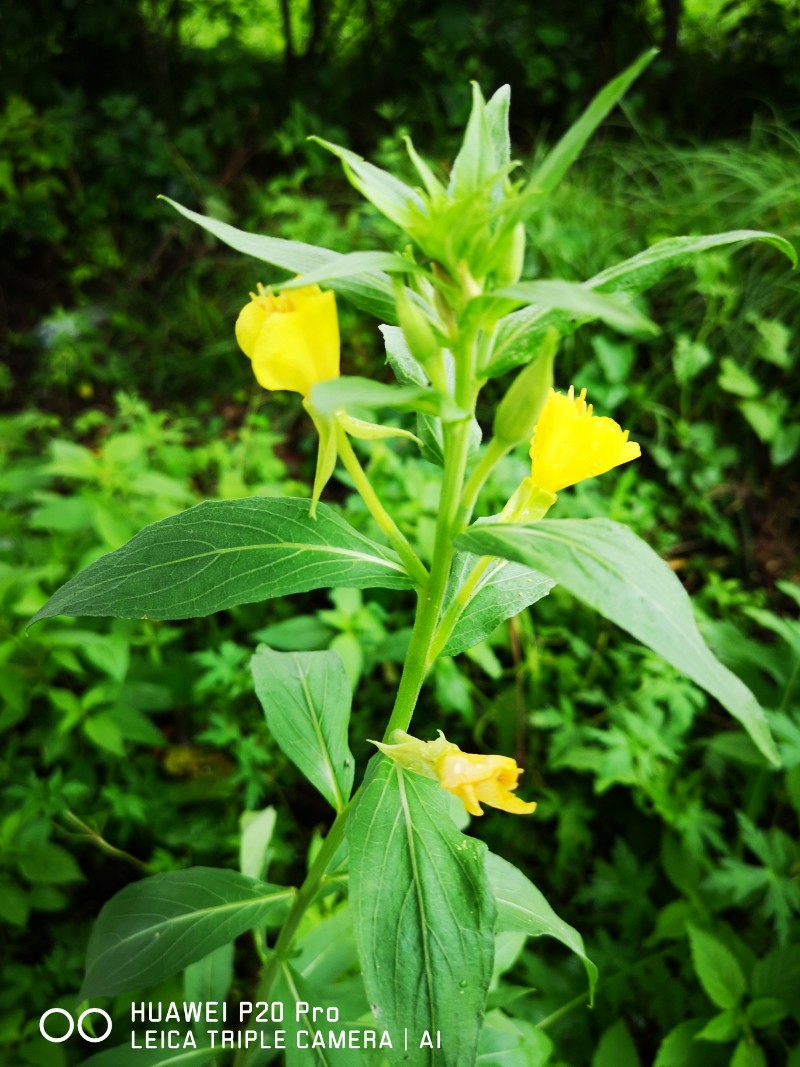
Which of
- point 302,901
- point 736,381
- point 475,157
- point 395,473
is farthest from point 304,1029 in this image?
point 736,381

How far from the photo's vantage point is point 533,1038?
123cm

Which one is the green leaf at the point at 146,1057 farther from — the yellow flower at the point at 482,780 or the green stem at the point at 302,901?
the yellow flower at the point at 482,780

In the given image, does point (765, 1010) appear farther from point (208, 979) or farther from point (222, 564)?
point (222, 564)

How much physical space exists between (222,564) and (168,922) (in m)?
0.54

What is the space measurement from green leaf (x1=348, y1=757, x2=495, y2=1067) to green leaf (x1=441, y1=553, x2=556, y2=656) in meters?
0.18

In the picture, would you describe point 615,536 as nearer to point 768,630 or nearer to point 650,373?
point 768,630

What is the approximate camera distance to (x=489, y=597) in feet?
2.69

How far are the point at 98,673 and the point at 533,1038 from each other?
1.21 meters

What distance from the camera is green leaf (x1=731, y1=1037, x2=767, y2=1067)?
1265 millimetres

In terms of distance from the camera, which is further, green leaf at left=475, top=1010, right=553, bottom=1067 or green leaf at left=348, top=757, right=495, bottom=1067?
green leaf at left=475, top=1010, right=553, bottom=1067

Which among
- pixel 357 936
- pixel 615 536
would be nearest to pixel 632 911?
pixel 357 936

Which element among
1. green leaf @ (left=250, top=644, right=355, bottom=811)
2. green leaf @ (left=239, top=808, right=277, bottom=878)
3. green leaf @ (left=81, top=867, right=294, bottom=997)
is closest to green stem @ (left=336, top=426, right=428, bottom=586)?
green leaf @ (left=250, top=644, right=355, bottom=811)

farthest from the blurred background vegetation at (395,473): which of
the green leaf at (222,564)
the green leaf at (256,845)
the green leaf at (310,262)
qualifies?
the green leaf at (310,262)

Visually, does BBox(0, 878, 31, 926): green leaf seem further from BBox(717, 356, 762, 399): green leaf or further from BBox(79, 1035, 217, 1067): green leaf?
BBox(717, 356, 762, 399): green leaf
